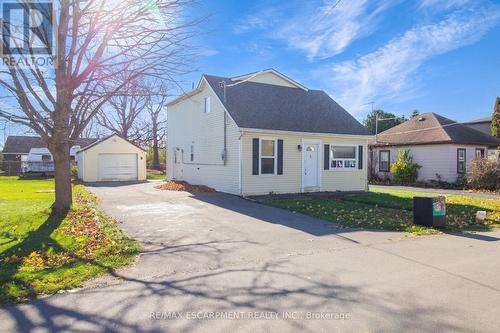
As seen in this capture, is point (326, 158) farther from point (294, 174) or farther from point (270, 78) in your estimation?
point (270, 78)

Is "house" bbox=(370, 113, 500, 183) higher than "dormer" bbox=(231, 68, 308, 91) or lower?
lower

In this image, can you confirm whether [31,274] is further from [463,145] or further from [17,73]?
[463,145]

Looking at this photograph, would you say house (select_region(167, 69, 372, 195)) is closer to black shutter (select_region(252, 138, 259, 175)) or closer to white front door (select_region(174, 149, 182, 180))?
black shutter (select_region(252, 138, 259, 175))

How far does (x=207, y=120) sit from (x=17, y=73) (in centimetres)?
1023

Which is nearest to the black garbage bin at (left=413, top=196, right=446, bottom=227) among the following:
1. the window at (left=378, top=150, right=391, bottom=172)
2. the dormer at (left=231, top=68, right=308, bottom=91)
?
the dormer at (left=231, top=68, right=308, bottom=91)

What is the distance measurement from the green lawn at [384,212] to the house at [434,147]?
9.11 m

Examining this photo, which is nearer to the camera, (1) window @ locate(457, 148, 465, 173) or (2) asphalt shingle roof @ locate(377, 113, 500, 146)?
(1) window @ locate(457, 148, 465, 173)

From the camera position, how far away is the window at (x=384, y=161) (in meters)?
26.2

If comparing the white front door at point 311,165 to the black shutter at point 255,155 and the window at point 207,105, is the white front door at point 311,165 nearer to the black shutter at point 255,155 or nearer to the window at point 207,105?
the black shutter at point 255,155

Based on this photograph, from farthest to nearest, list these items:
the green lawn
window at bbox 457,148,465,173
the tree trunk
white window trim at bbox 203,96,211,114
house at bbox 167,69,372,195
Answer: window at bbox 457,148,465,173 → white window trim at bbox 203,96,211,114 → house at bbox 167,69,372,195 → the tree trunk → the green lawn

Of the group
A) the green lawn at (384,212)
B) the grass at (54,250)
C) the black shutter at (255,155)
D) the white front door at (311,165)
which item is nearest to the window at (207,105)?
the black shutter at (255,155)

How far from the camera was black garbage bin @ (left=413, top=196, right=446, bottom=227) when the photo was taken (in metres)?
8.80

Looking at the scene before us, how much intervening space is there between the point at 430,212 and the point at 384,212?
252 cm

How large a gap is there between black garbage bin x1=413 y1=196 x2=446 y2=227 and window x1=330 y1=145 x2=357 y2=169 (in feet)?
26.0
